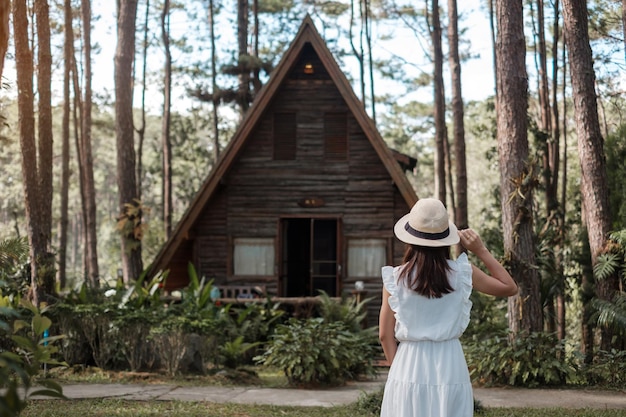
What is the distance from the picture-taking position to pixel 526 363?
11.8 meters

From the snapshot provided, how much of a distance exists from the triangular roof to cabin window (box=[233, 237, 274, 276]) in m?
1.52

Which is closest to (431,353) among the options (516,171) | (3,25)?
(3,25)

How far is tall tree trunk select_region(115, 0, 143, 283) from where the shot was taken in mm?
20438

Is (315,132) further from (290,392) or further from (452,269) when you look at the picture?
(452,269)

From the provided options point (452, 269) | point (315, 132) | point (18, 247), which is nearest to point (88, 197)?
point (315, 132)

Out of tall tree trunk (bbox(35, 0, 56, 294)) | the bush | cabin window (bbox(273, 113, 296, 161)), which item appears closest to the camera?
the bush

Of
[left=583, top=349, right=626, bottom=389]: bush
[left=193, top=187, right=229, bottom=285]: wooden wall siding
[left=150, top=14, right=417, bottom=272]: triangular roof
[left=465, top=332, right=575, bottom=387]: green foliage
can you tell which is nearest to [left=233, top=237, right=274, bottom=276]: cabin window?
[left=193, top=187, right=229, bottom=285]: wooden wall siding

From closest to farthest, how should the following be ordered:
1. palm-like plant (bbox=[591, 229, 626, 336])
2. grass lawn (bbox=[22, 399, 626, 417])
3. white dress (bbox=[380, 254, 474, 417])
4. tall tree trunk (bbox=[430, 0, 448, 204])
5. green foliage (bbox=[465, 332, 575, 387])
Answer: white dress (bbox=[380, 254, 474, 417])
grass lawn (bbox=[22, 399, 626, 417])
green foliage (bbox=[465, 332, 575, 387])
palm-like plant (bbox=[591, 229, 626, 336])
tall tree trunk (bbox=[430, 0, 448, 204])

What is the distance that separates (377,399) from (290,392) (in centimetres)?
195

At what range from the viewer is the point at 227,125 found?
45.0m

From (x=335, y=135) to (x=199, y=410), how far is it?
11.4 metres

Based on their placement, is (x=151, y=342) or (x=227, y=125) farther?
(x=227, y=125)

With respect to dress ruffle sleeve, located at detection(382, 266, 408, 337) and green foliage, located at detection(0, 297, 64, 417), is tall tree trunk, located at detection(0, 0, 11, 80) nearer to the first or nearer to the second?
green foliage, located at detection(0, 297, 64, 417)

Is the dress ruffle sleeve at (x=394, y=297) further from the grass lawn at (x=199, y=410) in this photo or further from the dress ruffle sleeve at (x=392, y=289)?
the grass lawn at (x=199, y=410)
